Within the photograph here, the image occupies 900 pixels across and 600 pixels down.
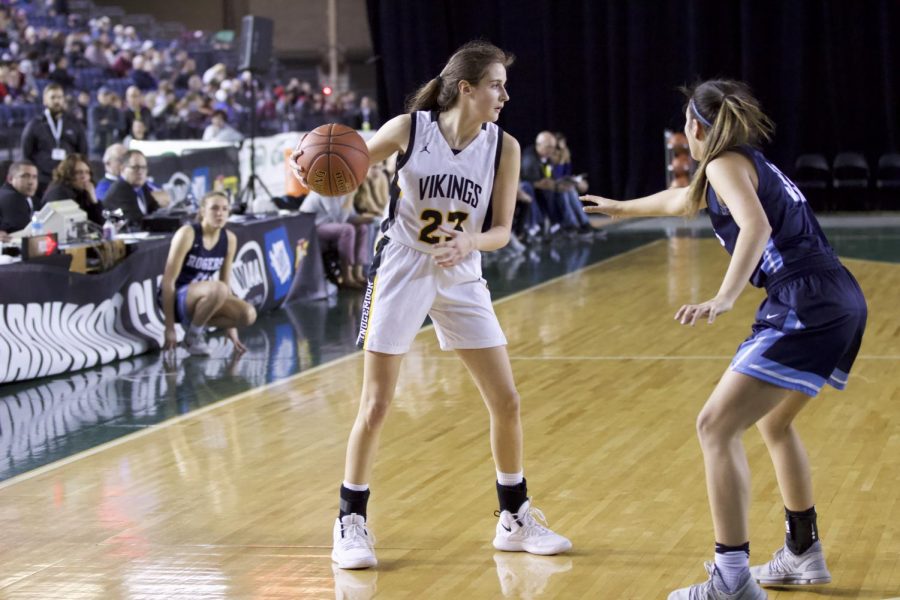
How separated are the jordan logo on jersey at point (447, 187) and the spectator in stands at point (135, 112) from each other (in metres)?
10.7

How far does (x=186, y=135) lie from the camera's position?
15.5 m

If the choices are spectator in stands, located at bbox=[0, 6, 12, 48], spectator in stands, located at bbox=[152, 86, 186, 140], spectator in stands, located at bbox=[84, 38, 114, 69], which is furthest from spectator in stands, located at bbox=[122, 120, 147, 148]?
spectator in stands, located at bbox=[84, 38, 114, 69]

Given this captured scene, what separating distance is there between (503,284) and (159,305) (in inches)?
148

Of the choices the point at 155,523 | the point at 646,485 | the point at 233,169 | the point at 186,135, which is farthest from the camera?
the point at 186,135

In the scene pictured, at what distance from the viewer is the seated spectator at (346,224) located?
36.2 feet

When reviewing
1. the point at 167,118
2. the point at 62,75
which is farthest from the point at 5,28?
the point at 167,118

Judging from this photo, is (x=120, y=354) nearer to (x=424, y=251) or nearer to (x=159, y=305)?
(x=159, y=305)

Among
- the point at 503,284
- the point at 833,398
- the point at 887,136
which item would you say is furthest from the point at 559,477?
the point at 887,136

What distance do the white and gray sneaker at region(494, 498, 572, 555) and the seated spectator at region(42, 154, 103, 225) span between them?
5.61 meters

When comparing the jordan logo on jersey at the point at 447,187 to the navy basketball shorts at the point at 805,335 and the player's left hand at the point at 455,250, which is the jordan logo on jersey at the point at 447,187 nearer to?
the player's left hand at the point at 455,250

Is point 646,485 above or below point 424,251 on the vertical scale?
below

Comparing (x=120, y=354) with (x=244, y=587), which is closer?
(x=244, y=587)

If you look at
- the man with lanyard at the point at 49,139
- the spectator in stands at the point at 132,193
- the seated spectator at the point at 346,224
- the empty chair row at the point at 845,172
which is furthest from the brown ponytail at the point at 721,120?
the empty chair row at the point at 845,172

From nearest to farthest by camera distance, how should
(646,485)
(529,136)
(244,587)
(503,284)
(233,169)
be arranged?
(244,587)
(646,485)
(503,284)
(233,169)
(529,136)
